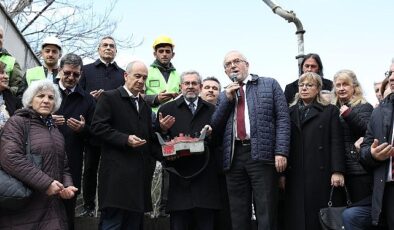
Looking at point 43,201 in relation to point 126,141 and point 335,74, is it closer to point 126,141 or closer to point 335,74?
point 126,141

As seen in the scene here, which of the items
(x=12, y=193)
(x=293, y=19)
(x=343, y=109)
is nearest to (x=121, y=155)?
(x=12, y=193)

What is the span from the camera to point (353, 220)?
16.3 feet

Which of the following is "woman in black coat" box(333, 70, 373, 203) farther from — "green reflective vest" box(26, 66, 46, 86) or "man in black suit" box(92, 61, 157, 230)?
"green reflective vest" box(26, 66, 46, 86)

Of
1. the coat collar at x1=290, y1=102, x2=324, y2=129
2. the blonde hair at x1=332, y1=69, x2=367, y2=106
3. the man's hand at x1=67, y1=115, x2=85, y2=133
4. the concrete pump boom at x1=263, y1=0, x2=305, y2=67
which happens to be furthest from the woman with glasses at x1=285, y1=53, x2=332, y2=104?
the man's hand at x1=67, y1=115, x2=85, y2=133

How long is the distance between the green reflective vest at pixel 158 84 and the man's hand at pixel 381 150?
9.04ft

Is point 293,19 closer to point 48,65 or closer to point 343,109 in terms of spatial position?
point 343,109

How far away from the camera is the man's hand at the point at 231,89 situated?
5.27 m

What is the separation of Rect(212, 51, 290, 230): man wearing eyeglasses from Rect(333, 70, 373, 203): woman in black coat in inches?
26.3

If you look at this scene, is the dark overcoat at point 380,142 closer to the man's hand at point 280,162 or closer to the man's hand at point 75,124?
the man's hand at point 280,162

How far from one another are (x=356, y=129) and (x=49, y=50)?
Result: 354cm

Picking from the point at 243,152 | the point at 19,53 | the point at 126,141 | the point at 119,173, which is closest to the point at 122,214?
the point at 119,173

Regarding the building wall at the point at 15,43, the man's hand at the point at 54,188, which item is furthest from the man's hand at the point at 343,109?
the building wall at the point at 15,43

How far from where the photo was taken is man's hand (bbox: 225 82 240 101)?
5.27 meters

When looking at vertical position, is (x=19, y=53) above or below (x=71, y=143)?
above
